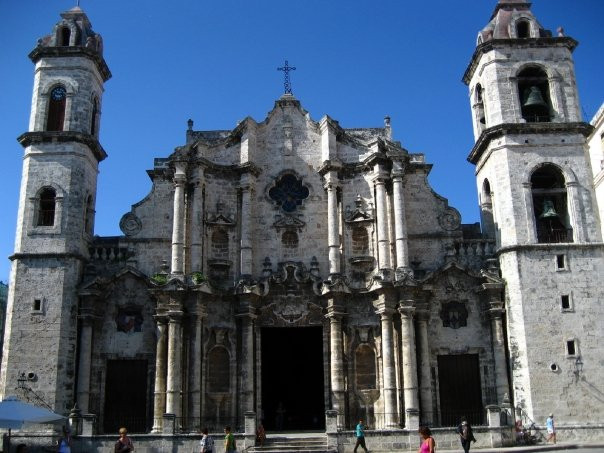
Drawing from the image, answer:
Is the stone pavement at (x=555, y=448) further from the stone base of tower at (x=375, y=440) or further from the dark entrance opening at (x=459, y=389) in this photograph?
the dark entrance opening at (x=459, y=389)

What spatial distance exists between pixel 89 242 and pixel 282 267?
7.77m

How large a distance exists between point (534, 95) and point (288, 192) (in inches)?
415

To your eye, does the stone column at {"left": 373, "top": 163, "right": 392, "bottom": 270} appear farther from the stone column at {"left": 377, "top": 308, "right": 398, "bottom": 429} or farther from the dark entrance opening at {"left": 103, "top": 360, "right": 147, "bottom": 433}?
the dark entrance opening at {"left": 103, "top": 360, "right": 147, "bottom": 433}

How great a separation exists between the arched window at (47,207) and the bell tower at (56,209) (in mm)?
39

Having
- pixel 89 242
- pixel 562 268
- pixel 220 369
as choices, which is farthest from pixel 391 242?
pixel 89 242

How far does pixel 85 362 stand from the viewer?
24906 millimetres

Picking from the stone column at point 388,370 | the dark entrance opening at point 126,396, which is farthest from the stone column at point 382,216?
the dark entrance opening at point 126,396

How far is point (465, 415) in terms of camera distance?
2495cm

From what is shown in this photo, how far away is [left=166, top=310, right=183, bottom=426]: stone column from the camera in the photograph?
24.2 metres

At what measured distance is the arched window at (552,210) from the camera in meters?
25.8

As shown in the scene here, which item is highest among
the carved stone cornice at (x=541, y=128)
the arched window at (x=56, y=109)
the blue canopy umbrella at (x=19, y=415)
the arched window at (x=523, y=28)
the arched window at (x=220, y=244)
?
the arched window at (x=523, y=28)

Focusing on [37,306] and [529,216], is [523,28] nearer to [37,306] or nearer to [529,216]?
[529,216]

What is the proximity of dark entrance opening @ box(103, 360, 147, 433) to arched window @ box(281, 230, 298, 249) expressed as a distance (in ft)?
23.5

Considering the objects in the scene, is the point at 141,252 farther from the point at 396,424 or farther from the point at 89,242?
the point at 396,424
